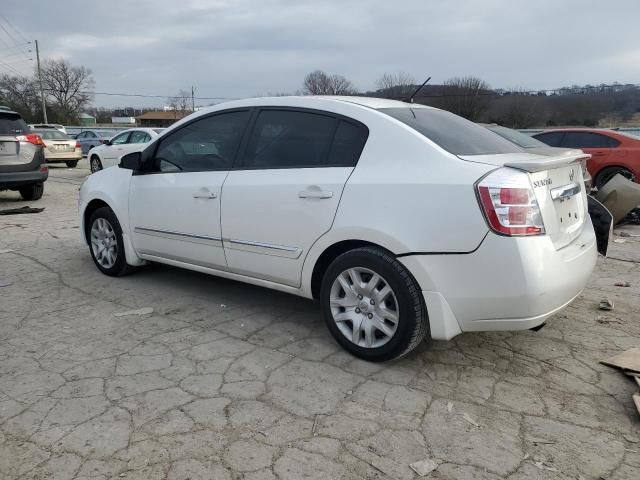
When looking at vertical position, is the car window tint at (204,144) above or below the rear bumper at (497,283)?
above

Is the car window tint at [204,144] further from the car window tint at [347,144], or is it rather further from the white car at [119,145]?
the white car at [119,145]

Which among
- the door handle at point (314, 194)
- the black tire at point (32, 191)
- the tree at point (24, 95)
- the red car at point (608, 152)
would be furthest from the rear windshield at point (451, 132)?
the tree at point (24, 95)

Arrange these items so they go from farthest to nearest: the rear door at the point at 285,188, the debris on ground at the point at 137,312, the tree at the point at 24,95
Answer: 1. the tree at the point at 24,95
2. the debris on ground at the point at 137,312
3. the rear door at the point at 285,188

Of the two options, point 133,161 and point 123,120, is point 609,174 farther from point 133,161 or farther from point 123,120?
point 123,120

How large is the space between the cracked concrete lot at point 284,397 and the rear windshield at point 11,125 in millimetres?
5874

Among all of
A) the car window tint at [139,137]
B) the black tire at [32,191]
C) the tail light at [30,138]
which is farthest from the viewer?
the car window tint at [139,137]

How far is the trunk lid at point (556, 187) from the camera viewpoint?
9.24 feet

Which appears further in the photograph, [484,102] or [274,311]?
[484,102]

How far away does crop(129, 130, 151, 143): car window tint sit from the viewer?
1539 cm

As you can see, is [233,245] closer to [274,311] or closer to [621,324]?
[274,311]

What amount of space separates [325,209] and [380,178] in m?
0.42

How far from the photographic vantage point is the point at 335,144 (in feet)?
11.0

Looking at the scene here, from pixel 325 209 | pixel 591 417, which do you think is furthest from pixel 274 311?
pixel 591 417

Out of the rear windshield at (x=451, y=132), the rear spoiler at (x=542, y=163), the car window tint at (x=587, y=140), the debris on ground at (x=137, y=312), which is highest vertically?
the rear windshield at (x=451, y=132)
